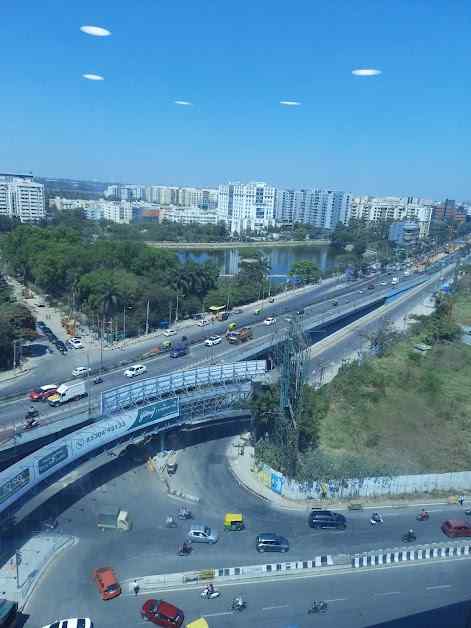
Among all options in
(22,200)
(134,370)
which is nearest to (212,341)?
(134,370)

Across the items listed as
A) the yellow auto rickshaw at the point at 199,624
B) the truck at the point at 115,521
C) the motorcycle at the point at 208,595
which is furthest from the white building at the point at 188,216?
the yellow auto rickshaw at the point at 199,624

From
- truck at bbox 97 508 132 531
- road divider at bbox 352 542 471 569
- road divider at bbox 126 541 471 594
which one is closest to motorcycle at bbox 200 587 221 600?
road divider at bbox 126 541 471 594

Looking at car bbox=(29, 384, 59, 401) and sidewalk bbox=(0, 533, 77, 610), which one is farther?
car bbox=(29, 384, 59, 401)

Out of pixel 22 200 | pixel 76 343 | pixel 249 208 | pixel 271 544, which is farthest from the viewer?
pixel 249 208

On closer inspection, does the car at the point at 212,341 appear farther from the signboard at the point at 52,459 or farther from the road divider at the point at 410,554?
the road divider at the point at 410,554

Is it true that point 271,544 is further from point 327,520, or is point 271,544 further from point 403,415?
point 403,415

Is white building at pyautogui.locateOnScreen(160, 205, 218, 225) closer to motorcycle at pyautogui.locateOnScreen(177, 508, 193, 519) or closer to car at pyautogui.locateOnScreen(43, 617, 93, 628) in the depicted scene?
motorcycle at pyautogui.locateOnScreen(177, 508, 193, 519)

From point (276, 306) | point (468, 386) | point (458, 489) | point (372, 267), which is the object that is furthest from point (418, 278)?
point (458, 489)
